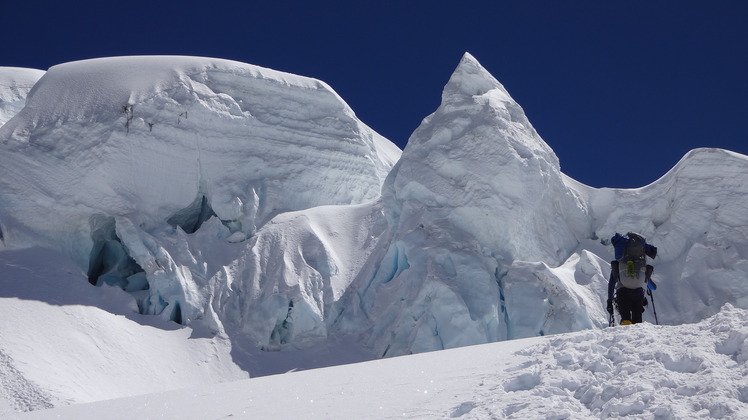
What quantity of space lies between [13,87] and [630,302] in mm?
26109

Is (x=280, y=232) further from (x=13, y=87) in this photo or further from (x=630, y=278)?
(x=13, y=87)

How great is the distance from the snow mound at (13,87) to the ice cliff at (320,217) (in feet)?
25.9

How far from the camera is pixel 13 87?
29.5 meters

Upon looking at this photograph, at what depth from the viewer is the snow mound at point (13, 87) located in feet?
92.1

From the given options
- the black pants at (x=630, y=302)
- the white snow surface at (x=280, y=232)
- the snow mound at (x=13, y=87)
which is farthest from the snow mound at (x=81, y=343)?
the snow mound at (x=13, y=87)

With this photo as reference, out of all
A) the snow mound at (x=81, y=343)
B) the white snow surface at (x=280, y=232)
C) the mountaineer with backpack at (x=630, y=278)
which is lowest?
the snow mound at (x=81, y=343)

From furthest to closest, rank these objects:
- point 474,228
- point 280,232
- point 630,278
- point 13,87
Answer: point 13,87 < point 280,232 < point 474,228 < point 630,278

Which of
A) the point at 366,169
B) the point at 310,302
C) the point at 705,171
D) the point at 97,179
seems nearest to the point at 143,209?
the point at 97,179

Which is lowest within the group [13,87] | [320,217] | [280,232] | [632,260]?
[280,232]

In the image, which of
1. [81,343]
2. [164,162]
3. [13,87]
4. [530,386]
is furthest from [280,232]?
[13,87]

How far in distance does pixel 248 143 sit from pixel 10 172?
544cm

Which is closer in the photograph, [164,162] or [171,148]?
[164,162]

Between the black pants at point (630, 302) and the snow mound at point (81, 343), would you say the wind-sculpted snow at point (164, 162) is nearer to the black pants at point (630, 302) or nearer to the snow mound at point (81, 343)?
the snow mound at point (81, 343)

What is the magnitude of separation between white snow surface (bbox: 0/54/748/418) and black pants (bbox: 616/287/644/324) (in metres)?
6.35
